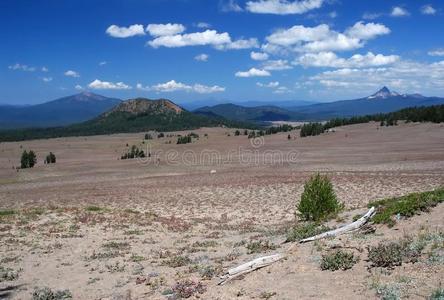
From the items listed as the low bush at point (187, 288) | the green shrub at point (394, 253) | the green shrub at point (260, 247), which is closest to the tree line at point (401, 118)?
the green shrub at point (260, 247)

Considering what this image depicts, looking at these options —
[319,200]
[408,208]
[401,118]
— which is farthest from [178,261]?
[401,118]

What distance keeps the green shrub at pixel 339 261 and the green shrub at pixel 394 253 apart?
0.41 metres

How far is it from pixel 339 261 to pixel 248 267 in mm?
2147

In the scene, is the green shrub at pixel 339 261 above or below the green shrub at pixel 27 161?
above

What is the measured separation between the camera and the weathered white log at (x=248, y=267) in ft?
35.5

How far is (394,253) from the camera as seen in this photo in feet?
32.8

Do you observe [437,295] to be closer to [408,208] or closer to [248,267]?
[248,267]

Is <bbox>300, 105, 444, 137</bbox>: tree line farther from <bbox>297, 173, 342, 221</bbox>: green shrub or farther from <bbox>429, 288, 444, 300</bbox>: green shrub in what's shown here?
<bbox>429, 288, 444, 300</bbox>: green shrub

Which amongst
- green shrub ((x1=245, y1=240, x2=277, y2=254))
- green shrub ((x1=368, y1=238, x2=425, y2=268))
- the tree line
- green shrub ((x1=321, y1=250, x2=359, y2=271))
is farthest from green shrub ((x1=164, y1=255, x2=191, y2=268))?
the tree line

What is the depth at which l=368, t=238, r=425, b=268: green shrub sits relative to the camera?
386 inches

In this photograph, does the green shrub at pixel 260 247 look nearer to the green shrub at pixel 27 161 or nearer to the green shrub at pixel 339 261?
the green shrub at pixel 339 261

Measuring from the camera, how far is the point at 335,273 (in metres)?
10.0

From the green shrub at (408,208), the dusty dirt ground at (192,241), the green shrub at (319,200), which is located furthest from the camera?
the green shrub at (319,200)

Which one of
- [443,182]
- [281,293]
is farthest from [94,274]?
[443,182]
